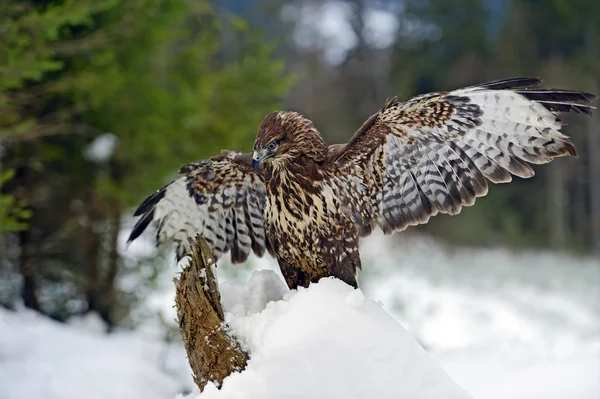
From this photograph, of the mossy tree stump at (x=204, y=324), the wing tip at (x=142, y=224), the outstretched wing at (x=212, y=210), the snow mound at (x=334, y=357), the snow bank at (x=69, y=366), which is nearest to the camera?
the snow mound at (x=334, y=357)

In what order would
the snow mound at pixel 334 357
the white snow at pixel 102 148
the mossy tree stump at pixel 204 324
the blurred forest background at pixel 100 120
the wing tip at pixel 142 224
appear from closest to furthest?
the snow mound at pixel 334 357 → the mossy tree stump at pixel 204 324 → the wing tip at pixel 142 224 → the blurred forest background at pixel 100 120 → the white snow at pixel 102 148

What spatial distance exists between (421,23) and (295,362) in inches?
699

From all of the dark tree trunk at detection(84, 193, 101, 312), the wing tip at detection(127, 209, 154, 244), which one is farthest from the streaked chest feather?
the dark tree trunk at detection(84, 193, 101, 312)

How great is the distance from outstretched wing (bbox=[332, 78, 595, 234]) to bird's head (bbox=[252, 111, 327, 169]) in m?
0.14

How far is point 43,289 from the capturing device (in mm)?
6555

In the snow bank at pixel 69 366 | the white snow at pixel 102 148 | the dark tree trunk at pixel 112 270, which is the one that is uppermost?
the white snow at pixel 102 148

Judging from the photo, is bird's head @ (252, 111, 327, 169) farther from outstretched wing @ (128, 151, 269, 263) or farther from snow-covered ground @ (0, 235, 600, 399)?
snow-covered ground @ (0, 235, 600, 399)

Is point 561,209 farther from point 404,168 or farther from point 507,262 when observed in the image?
point 404,168

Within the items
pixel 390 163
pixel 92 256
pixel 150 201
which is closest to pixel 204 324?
pixel 150 201

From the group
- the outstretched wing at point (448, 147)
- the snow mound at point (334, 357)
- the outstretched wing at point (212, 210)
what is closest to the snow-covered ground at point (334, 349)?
the snow mound at point (334, 357)

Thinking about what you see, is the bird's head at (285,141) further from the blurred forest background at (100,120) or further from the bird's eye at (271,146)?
the blurred forest background at (100,120)

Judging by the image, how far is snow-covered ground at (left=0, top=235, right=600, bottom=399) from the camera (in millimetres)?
2229

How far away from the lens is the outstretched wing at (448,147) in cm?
248

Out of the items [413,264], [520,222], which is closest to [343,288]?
[413,264]
